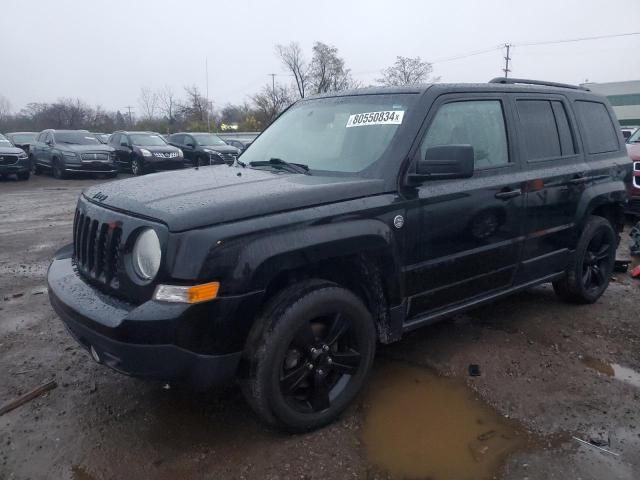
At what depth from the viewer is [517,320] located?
4434 millimetres

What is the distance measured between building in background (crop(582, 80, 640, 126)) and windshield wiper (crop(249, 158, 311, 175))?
69.9 metres

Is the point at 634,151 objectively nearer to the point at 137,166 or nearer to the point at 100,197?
the point at 100,197

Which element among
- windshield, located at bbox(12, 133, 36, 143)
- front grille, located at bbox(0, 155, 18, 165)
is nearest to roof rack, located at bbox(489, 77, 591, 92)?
front grille, located at bbox(0, 155, 18, 165)

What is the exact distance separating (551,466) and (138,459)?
6.87 ft

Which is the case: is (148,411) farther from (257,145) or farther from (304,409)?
(257,145)

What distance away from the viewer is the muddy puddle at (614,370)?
3457mm

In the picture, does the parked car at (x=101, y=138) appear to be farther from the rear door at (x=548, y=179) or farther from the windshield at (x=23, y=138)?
the rear door at (x=548, y=179)

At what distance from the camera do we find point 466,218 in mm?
3328

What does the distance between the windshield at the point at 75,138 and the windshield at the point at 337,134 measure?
1546 centimetres

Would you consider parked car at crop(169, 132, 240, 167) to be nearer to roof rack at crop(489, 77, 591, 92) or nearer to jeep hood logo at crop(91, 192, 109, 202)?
roof rack at crop(489, 77, 591, 92)

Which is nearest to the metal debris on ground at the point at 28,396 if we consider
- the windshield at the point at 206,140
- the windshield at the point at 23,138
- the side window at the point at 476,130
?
the side window at the point at 476,130

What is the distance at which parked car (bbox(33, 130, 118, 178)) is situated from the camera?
16.5 meters

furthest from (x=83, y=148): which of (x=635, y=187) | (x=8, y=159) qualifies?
(x=635, y=187)

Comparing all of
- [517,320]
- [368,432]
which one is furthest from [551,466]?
[517,320]
